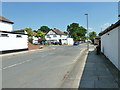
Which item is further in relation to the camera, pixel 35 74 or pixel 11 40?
pixel 11 40

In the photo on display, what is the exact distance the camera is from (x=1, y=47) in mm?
20141

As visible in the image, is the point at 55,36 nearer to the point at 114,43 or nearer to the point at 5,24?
the point at 5,24

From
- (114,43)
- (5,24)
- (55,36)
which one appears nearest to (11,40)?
(5,24)

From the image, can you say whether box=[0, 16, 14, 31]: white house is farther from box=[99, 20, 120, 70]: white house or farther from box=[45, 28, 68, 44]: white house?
box=[45, 28, 68, 44]: white house

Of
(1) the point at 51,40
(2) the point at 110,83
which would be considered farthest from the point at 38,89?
(1) the point at 51,40

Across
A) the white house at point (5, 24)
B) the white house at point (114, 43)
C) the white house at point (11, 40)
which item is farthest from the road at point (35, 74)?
the white house at point (5, 24)

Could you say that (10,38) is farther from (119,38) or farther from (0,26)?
(119,38)

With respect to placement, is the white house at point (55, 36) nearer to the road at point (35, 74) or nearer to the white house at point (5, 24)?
the white house at point (5, 24)

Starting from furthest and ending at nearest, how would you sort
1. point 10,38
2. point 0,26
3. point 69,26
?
point 69,26, point 0,26, point 10,38

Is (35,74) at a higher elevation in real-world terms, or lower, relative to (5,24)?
lower

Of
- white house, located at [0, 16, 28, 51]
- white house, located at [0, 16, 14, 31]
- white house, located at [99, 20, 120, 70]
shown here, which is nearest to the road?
white house, located at [99, 20, 120, 70]

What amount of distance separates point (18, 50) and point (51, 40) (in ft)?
128

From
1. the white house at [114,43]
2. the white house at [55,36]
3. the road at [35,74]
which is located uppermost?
the white house at [55,36]

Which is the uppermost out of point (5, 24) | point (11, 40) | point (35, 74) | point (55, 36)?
point (5, 24)
